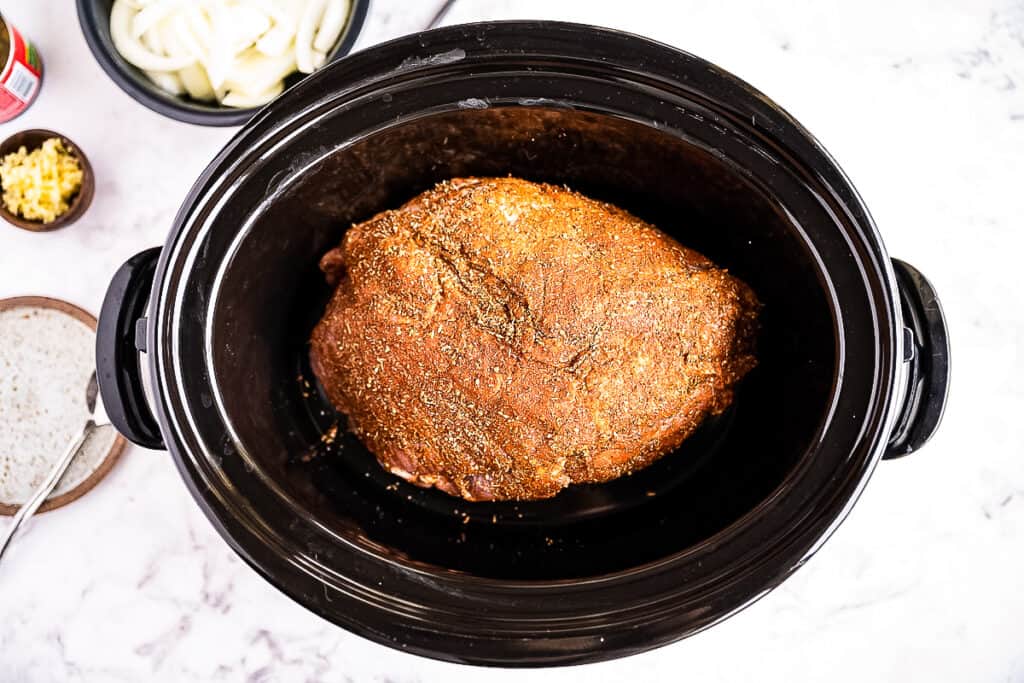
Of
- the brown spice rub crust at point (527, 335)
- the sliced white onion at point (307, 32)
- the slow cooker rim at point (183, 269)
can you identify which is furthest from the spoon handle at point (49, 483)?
the sliced white onion at point (307, 32)

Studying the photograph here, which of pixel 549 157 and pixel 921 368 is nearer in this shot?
pixel 921 368

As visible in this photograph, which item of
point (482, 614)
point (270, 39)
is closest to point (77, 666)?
point (482, 614)

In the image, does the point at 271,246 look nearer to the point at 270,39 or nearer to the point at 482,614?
the point at 270,39

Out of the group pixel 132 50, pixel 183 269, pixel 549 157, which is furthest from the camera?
pixel 132 50

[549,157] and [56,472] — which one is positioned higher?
[549,157]

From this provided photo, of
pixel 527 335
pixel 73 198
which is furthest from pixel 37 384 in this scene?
pixel 527 335

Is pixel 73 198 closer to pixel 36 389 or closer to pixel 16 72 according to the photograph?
pixel 16 72
